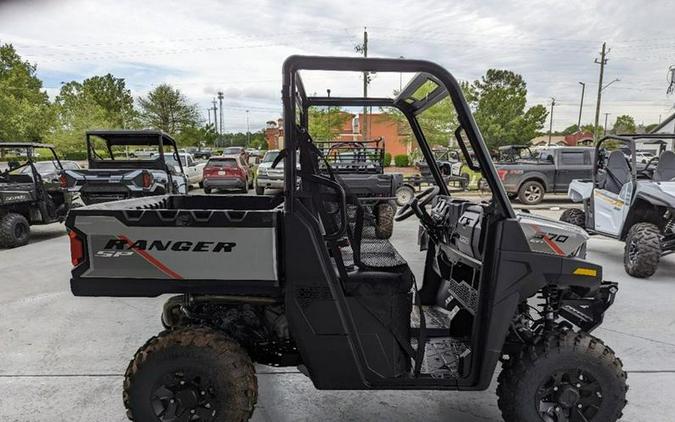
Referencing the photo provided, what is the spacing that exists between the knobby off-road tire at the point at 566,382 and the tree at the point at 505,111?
111 ft

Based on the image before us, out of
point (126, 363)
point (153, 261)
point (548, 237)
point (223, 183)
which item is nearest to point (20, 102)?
point (223, 183)

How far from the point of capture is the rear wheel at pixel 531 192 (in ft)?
45.0

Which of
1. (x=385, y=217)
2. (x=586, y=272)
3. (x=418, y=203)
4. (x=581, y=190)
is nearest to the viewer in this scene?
(x=586, y=272)

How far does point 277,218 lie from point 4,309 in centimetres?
406

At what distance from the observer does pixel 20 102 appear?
27.5 meters

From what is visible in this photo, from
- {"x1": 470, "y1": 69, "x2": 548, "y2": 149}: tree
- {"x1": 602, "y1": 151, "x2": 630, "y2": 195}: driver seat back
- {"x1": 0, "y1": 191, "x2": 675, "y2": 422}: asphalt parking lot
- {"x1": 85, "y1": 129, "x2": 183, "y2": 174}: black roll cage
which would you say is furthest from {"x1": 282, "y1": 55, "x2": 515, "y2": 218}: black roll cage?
{"x1": 470, "y1": 69, "x2": 548, "y2": 149}: tree

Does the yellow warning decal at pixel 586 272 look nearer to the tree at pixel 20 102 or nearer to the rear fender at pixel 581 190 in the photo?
the rear fender at pixel 581 190

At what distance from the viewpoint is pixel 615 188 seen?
22.2 ft

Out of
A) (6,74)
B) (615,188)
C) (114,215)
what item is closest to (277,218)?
(114,215)

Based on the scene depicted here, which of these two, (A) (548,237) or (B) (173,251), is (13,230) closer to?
(B) (173,251)

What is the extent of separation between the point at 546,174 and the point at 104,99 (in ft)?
171

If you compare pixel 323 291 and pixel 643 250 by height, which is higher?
pixel 323 291

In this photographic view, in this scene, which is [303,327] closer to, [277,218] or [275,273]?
[275,273]

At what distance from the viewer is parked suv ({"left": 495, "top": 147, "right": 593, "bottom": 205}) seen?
13.6 metres
